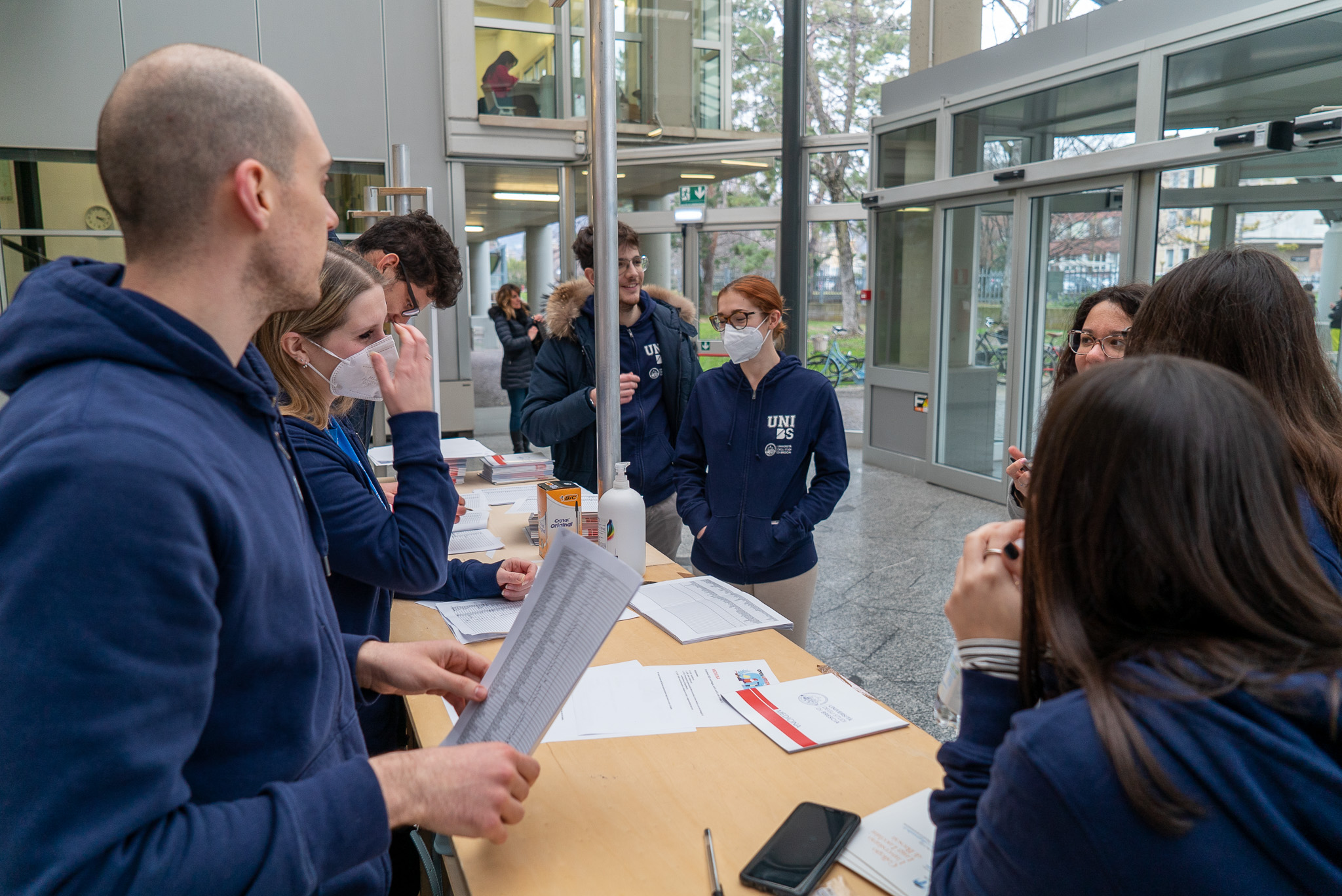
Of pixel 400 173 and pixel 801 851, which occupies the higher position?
pixel 400 173

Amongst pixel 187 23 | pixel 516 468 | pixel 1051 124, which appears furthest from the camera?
pixel 187 23

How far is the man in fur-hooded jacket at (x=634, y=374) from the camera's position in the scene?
3.07 meters

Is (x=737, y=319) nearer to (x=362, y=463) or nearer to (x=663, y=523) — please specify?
(x=663, y=523)

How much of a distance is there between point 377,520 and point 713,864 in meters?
0.75

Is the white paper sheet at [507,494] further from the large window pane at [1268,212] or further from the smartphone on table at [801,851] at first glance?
the large window pane at [1268,212]

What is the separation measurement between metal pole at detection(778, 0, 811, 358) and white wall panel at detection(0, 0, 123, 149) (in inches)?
195

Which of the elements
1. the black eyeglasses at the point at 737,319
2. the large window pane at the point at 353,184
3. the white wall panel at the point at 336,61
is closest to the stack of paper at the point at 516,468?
the black eyeglasses at the point at 737,319

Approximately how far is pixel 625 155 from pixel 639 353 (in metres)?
5.08

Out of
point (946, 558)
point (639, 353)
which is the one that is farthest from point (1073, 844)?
point (946, 558)

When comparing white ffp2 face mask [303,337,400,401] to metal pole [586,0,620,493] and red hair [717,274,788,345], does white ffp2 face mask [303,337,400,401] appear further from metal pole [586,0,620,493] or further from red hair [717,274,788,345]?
red hair [717,274,788,345]

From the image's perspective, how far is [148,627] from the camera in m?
0.66

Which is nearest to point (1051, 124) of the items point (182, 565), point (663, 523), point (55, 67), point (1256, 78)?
point (1256, 78)

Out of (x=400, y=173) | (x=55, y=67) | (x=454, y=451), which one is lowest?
(x=454, y=451)

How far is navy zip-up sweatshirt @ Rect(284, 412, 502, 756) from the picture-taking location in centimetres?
139
